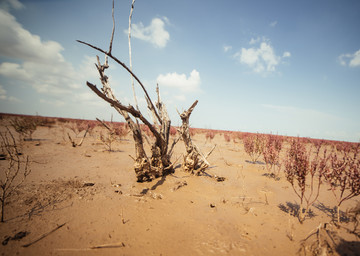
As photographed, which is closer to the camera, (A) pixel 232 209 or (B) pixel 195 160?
(A) pixel 232 209

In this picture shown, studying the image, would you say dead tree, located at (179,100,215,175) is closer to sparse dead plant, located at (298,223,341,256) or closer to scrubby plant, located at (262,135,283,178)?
scrubby plant, located at (262,135,283,178)

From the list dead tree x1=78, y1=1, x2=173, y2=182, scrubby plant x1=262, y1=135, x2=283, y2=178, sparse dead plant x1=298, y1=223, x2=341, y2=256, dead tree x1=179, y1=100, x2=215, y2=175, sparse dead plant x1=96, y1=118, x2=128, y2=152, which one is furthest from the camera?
sparse dead plant x1=96, y1=118, x2=128, y2=152

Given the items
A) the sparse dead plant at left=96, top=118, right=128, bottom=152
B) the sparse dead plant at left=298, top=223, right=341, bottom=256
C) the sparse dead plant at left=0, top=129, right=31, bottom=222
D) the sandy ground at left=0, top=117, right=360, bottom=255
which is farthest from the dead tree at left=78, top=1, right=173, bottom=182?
the sparse dead plant at left=298, top=223, right=341, bottom=256

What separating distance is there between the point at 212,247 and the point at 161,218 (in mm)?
1005

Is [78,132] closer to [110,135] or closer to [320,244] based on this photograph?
[110,135]

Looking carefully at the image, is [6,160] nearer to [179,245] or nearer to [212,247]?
[179,245]

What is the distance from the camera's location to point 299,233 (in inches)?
94.0

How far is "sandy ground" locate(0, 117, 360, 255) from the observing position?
201cm

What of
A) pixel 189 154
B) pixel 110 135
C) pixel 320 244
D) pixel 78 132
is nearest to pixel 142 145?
pixel 189 154

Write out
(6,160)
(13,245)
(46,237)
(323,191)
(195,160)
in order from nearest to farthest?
(13,245) < (46,237) < (323,191) < (195,160) < (6,160)

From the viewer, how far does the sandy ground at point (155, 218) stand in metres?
2.01

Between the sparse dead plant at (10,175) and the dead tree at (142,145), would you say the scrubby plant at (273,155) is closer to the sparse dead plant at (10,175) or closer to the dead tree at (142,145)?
the dead tree at (142,145)

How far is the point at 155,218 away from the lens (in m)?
2.64

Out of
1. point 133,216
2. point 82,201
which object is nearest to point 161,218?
point 133,216
